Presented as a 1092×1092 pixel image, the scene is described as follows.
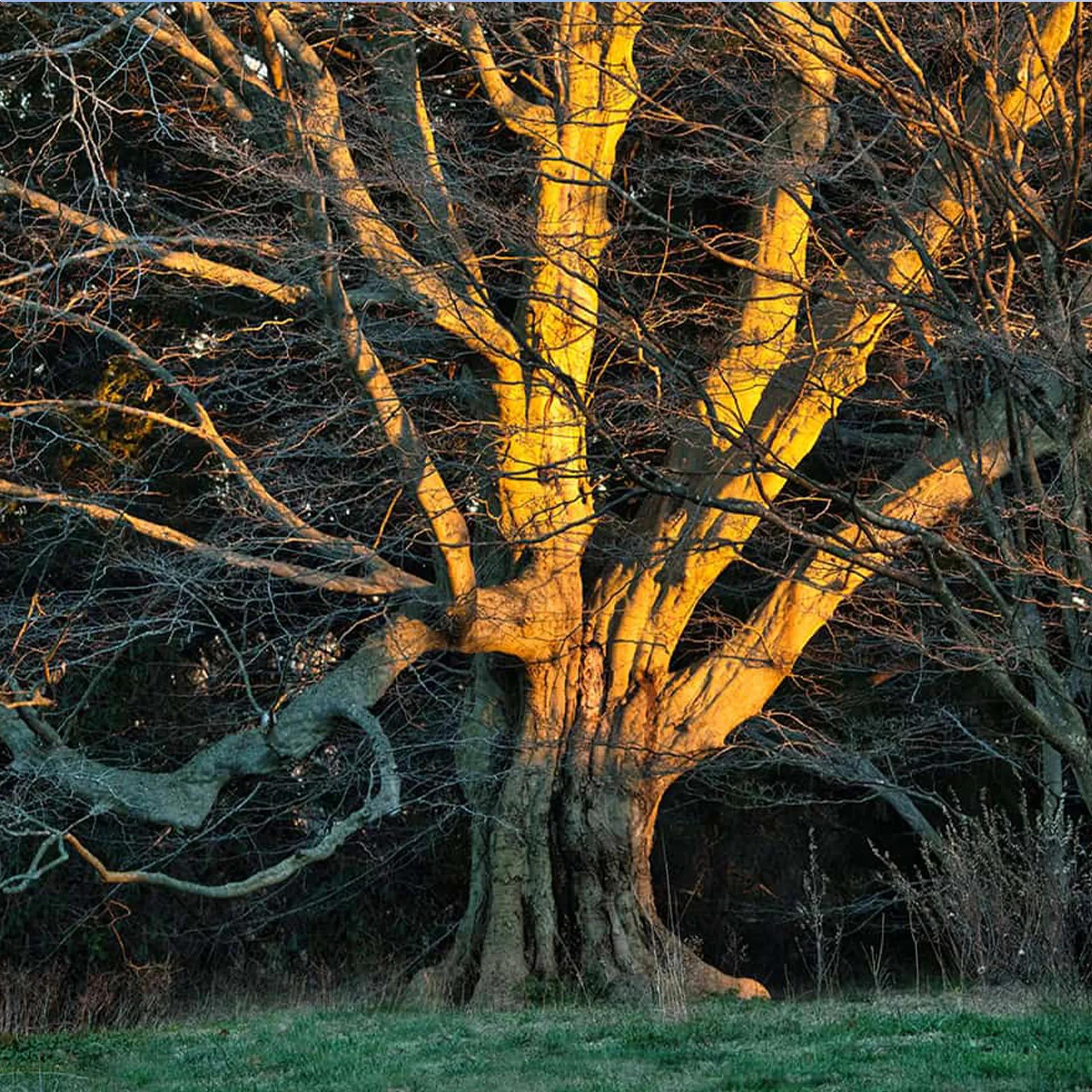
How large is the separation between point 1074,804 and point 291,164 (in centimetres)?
983

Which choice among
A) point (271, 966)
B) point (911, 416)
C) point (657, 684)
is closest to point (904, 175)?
point (911, 416)

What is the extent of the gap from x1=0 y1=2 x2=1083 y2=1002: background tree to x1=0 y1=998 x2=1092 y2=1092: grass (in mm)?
1125

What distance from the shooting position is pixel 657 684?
12.9 meters

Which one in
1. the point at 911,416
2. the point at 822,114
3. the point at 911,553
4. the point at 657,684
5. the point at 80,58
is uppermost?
the point at 80,58

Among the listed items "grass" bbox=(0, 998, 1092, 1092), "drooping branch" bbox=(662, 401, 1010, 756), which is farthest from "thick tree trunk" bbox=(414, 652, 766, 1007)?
"grass" bbox=(0, 998, 1092, 1092)

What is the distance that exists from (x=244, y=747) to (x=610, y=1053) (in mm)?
4083

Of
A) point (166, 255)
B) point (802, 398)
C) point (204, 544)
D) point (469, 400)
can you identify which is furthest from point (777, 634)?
point (166, 255)

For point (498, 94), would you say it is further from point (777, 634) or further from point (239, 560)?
point (777, 634)

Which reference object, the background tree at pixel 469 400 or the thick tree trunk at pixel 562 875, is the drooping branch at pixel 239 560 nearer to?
the background tree at pixel 469 400

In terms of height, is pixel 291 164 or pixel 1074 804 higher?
pixel 291 164

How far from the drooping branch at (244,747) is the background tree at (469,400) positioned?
25 mm

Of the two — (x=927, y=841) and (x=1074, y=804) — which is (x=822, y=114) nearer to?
(x=927, y=841)

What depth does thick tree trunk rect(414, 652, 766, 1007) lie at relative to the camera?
12219mm

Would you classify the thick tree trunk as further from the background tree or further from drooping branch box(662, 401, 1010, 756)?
drooping branch box(662, 401, 1010, 756)
